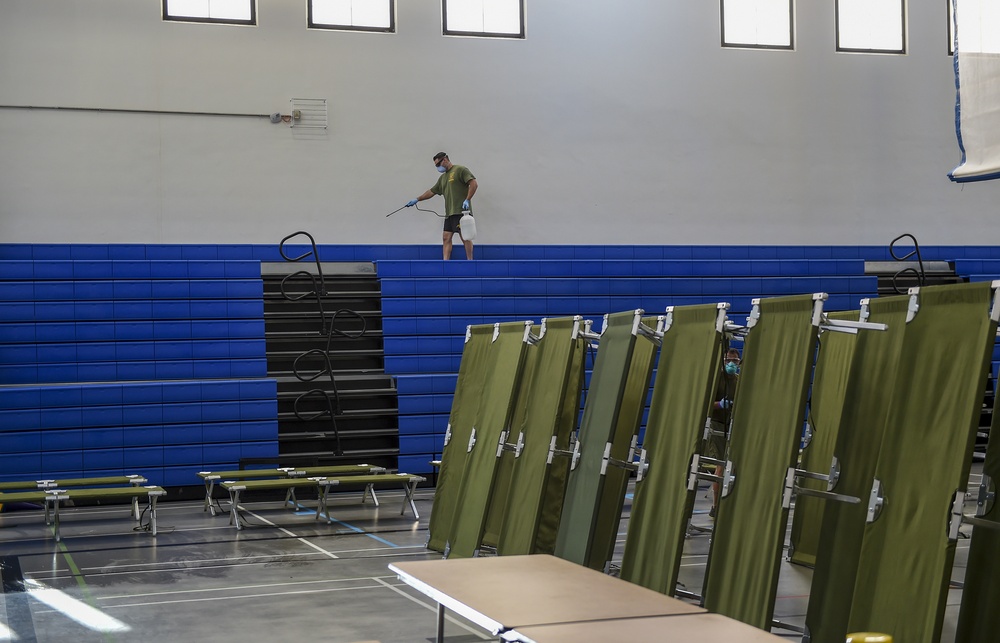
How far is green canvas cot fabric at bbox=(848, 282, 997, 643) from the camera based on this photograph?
10.7ft

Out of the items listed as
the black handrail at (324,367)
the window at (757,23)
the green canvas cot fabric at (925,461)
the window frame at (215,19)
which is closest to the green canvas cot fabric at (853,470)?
the green canvas cot fabric at (925,461)

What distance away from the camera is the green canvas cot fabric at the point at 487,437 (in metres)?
6.09

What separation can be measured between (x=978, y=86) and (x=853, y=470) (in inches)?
59.8

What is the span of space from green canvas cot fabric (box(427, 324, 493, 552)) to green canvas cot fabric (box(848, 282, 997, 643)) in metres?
3.48

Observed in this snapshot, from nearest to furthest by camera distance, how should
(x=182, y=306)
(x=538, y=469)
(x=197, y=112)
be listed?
(x=538, y=469) < (x=182, y=306) < (x=197, y=112)

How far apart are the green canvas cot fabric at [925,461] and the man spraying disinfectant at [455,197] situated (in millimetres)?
9675

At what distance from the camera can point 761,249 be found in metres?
14.5

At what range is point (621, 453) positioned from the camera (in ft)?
17.3

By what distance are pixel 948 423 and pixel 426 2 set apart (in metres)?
11.8

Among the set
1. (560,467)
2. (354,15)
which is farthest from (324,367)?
(560,467)

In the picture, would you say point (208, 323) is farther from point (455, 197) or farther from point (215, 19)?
point (215, 19)

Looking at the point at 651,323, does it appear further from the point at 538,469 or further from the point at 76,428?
the point at 76,428

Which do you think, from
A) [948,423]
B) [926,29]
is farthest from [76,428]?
[926,29]

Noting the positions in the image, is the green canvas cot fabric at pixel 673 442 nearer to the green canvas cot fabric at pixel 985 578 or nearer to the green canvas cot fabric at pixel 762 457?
the green canvas cot fabric at pixel 762 457
